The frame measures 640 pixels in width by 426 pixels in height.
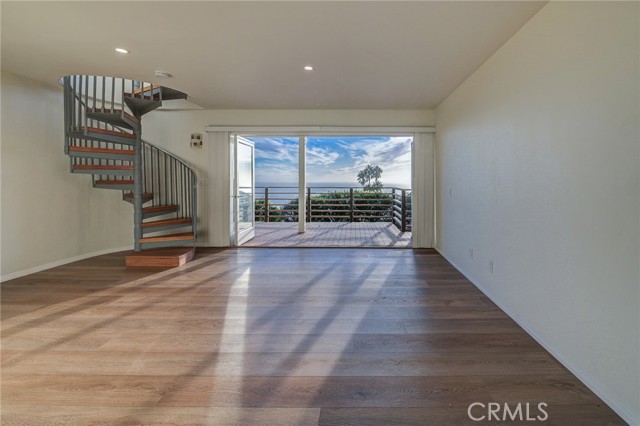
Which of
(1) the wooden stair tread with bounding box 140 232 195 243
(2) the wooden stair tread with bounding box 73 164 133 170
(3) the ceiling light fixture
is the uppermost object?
(3) the ceiling light fixture

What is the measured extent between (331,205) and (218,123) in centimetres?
399

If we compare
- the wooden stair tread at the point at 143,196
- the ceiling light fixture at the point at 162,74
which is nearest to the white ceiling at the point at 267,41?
the ceiling light fixture at the point at 162,74

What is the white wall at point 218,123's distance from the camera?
4859 mm

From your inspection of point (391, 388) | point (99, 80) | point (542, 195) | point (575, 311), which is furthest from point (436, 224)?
point (99, 80)

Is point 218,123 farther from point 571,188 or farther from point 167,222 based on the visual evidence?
point 571,188

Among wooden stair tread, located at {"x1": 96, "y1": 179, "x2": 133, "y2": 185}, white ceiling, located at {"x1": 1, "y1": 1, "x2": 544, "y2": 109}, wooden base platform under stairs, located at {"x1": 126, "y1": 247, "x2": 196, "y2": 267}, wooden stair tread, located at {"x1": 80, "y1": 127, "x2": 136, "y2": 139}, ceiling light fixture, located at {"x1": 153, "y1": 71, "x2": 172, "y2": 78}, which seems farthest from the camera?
wooden stair tread, located at {"x1": 96, "y1": 179, "x2": 133, "y2": 185}

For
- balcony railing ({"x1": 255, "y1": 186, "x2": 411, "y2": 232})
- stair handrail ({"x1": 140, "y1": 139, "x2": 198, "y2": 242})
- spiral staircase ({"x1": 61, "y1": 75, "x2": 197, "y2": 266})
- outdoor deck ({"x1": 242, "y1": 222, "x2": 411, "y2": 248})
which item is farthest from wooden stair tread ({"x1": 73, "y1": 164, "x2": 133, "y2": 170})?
balcony railing ({"x1": 255, "y1": 186, "x2": 411, "y2": 232})

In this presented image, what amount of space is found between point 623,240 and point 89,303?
3865mm

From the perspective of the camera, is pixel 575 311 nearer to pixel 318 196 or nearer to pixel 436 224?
pixel 436 224

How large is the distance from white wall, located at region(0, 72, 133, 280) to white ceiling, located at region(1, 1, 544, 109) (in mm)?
334

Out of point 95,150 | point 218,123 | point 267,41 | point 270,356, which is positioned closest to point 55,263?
point 95,150

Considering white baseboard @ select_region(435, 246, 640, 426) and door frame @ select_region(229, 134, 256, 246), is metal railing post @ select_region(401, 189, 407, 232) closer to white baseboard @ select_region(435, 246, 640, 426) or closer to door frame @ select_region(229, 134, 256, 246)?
door frame @ select_region(229, 134, 256, 246)

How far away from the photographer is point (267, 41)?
2.51 m

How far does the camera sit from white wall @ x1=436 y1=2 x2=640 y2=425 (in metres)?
1.39
